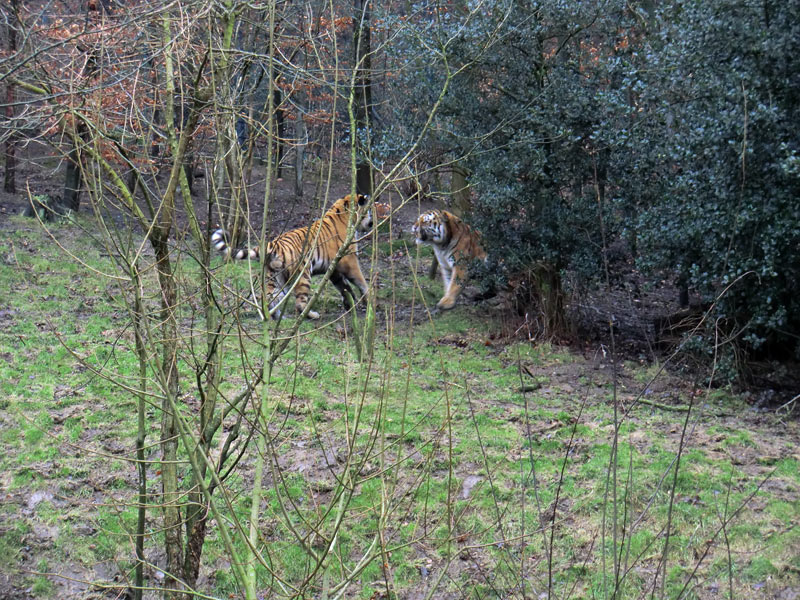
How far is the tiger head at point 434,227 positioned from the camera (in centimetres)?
1053

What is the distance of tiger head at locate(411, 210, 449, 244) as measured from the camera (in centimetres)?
1053

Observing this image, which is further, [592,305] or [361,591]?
[592,305]

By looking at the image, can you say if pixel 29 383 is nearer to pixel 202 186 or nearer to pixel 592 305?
pixel 592 305

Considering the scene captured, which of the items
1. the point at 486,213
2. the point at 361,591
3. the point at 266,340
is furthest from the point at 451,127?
the point at 266,340

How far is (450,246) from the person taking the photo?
10898 millimetres

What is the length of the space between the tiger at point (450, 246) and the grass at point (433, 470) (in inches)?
68.2

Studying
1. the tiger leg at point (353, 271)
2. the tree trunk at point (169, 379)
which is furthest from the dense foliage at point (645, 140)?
the tree trunk at point (169, 379)

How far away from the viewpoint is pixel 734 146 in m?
7.05

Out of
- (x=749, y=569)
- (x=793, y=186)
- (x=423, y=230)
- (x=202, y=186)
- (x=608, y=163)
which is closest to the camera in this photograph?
(x=749, y=569)

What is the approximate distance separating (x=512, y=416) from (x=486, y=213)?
10.8 feet

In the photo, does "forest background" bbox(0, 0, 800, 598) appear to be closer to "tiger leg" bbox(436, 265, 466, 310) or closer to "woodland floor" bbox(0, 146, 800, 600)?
"woodland floor" bbox(0, 146, 800, 600)

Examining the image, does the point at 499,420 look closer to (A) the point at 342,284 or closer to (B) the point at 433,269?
(A) the point at 342,284

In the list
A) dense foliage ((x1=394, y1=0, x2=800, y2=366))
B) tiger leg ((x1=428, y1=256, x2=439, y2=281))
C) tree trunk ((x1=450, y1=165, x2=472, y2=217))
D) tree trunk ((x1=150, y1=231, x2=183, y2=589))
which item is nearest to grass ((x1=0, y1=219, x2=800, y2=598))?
tree trunk ((x1=150, y1=231, x2=183, y2=589))

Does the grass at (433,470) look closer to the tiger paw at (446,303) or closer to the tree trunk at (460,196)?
the tiger paw at (446,303)
